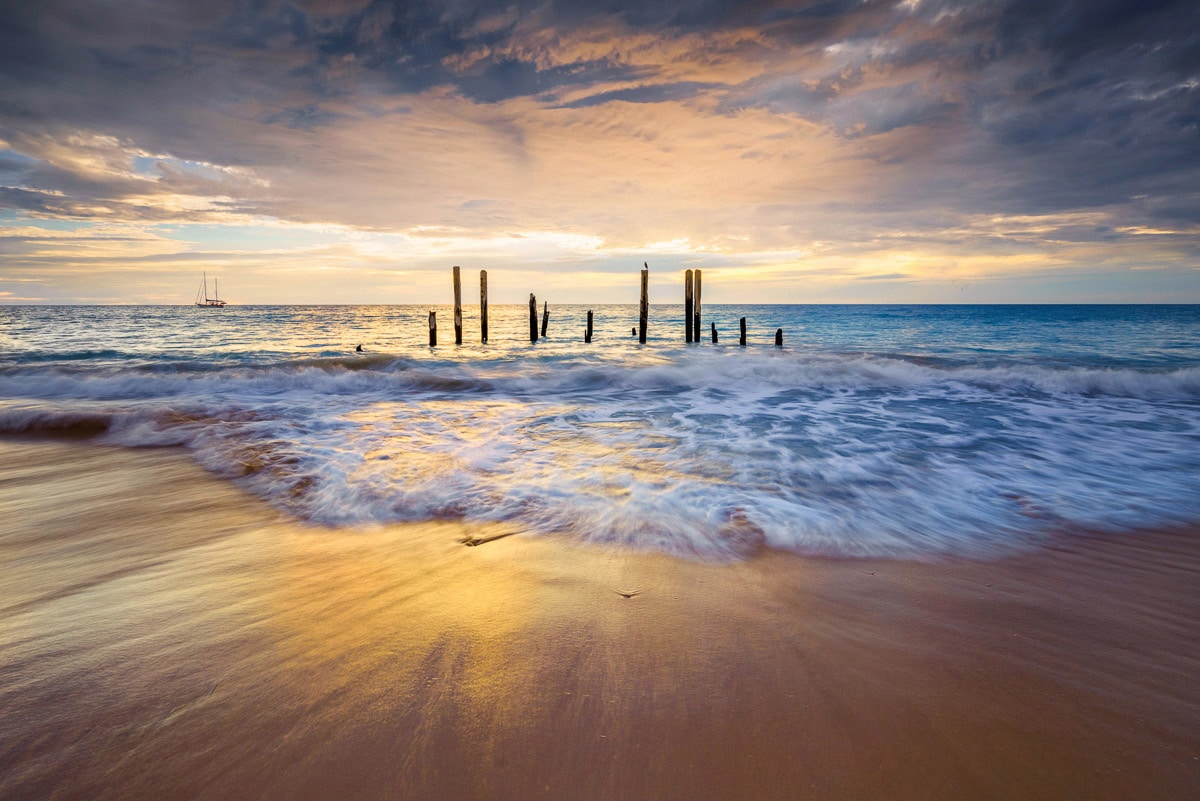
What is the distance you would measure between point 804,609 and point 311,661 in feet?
7.49

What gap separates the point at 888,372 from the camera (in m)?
13.9

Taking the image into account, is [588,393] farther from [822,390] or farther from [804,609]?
[804,609]

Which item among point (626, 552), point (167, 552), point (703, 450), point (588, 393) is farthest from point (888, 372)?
point (167, 552)

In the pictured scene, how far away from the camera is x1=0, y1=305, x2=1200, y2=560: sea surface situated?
3980mm

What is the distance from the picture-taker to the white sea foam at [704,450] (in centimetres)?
399

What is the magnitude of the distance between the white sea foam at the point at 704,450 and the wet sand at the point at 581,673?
0.61m

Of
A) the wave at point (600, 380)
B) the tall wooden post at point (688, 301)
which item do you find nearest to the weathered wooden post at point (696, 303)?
the tall wooden post at point (688, 301)

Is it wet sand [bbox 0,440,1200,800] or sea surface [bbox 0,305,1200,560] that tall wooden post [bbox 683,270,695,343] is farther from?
wet sand [bbox 0,440,1200,800]

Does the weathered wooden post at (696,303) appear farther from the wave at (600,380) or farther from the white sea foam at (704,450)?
the white sea foam at (704,450)

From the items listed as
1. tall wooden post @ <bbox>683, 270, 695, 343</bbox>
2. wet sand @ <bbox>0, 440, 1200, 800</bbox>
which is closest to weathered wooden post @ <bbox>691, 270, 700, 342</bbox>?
tall wooden post @ <bbox>683, 270, 695, 343</bbox>

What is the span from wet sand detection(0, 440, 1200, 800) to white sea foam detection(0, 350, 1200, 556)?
2.01 ft

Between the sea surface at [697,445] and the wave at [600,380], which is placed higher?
the wave at [600,380]

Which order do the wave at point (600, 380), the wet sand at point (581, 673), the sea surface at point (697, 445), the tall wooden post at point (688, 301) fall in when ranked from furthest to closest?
the tall wooden post at point (688, 301) < the wave at point (600, 380) < the sea surface at point (697, 445) < the wet sand at point (581, 673)

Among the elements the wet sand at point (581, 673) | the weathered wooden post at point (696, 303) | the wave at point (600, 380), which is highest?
the weathered wooden post at point (696, 303)
